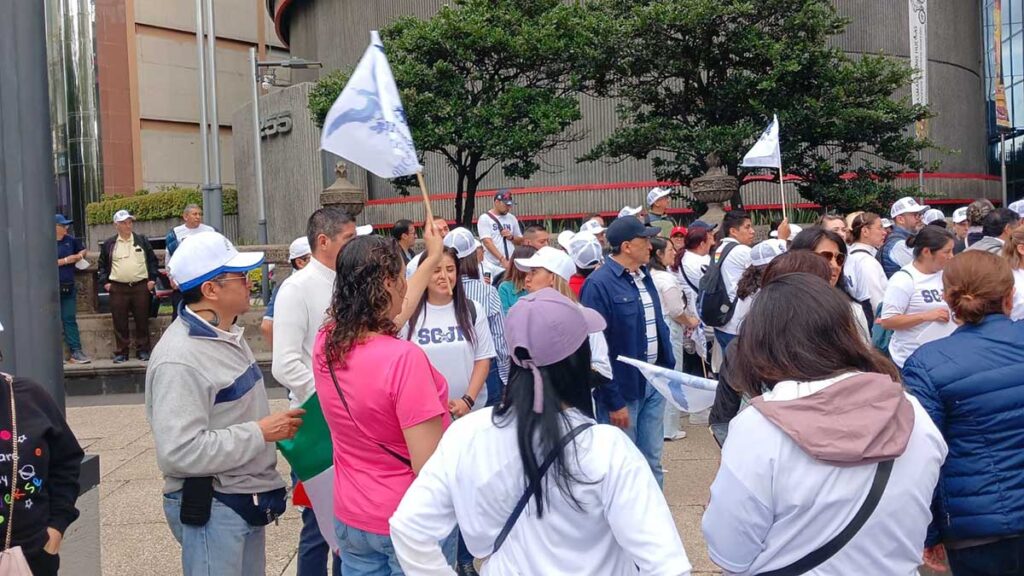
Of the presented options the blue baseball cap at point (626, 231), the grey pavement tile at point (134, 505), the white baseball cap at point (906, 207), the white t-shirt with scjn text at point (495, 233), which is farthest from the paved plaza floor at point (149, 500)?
the white t-shirt with scjn text at point (495, 233)

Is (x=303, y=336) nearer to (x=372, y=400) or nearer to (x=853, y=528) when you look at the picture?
(x=372, y=400)

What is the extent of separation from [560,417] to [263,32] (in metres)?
46.4

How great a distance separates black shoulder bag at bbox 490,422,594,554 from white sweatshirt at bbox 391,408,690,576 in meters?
0.01

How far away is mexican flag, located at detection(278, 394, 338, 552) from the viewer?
370 centimetres

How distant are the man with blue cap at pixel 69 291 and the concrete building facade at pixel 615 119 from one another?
44.8 feet

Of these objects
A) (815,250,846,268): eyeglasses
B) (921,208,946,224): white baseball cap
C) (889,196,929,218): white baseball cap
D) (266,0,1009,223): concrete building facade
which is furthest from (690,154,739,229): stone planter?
(815,250,846,268): eyeglasses

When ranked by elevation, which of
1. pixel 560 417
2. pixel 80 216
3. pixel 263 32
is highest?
pixel 263 32

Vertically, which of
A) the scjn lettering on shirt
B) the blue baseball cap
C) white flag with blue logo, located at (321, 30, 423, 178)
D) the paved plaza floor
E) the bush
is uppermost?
the bush

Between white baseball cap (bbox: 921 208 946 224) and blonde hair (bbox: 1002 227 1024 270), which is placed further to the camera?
white baseball cap (bbox: 921 208 946 224)

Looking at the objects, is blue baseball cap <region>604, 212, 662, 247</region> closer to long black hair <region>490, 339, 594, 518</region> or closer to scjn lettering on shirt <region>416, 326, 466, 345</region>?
scjn lettering on shirt <region>416, 326, 466, 345</region>

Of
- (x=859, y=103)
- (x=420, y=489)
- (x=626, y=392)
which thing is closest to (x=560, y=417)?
(x=420, y=489)

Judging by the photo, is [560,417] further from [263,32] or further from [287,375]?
[263,32]

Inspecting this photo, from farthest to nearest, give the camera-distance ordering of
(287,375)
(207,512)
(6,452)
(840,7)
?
(840,7) < (287,375) < (207,512) < (6,452)

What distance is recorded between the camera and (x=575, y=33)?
1764 cm
